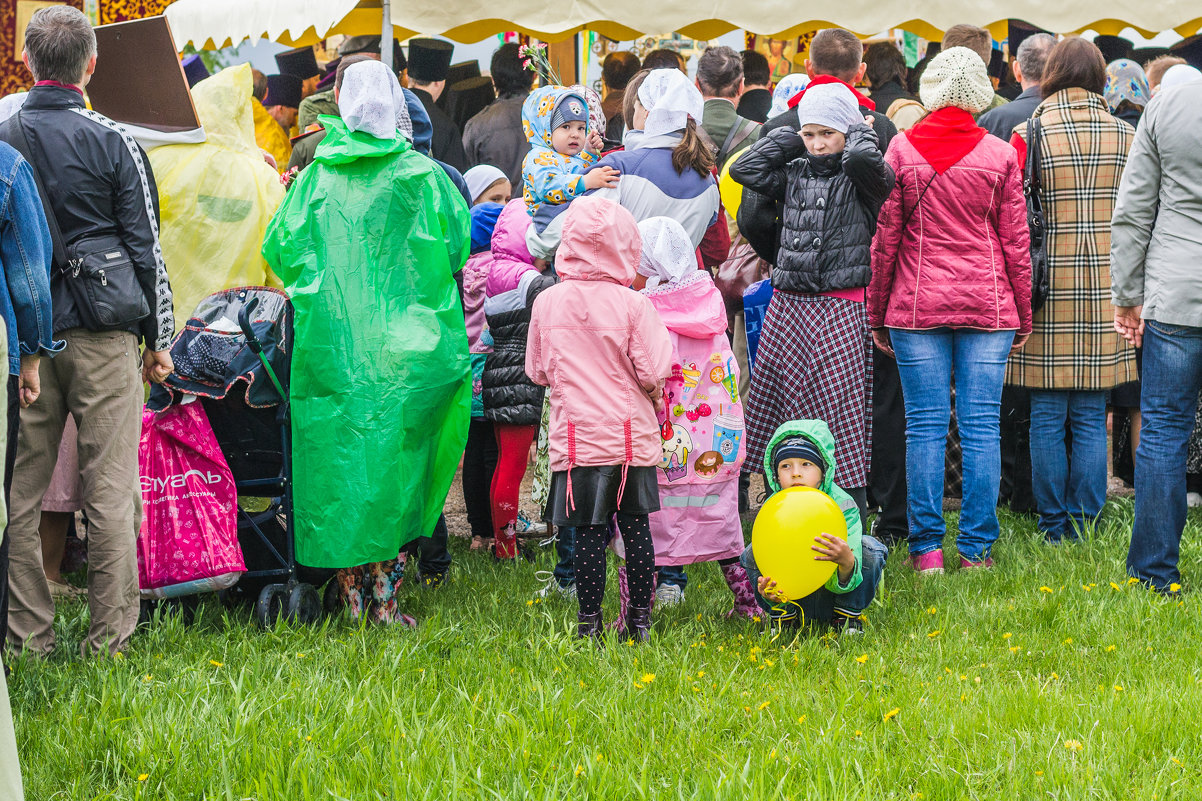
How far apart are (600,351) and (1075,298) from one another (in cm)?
258

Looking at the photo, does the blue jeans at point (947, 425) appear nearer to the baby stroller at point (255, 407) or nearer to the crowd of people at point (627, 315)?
the crowd of people at point (627, 315)

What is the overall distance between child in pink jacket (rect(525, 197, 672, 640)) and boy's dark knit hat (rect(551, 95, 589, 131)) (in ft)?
4.02

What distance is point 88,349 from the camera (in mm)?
4148

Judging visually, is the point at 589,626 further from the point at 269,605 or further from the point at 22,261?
the point at 22,261

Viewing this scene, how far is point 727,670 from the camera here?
405cm

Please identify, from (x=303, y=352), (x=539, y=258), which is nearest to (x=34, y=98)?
(x=303, y=352)

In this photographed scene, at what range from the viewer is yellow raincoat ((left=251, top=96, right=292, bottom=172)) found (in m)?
8.70

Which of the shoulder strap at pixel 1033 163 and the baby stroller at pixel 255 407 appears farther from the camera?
the shoulder strap at pixel 1033 163

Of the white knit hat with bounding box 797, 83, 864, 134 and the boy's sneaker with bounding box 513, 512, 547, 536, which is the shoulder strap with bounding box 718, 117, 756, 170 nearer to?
the white knit hat with bounding box 797, 83, 864, 134

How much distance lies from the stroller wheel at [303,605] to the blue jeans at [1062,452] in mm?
3265

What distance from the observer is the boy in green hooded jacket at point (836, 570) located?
433cm

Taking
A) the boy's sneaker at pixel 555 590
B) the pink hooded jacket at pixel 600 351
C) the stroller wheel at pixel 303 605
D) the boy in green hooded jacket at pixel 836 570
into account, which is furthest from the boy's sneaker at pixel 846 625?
the stroller wheel at pixel 303 605

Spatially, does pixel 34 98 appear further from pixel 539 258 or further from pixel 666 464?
pixel 666 464

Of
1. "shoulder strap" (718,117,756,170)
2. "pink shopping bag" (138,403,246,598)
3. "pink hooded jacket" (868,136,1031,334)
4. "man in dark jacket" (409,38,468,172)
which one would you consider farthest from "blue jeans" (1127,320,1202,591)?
"man in dark jacket" (409,38,468,172)
